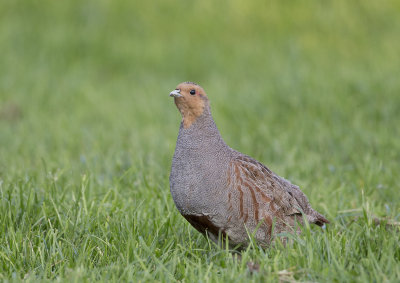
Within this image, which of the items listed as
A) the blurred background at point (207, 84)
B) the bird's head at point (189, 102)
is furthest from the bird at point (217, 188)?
the blurred background at point (207, 84)

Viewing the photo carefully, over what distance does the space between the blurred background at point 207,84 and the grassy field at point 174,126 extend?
3cm

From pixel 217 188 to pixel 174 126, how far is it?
→ 13.0 feet

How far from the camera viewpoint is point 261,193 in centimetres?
383

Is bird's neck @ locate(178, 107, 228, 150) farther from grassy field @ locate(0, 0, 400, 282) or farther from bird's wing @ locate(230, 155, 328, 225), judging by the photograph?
grassy field @ locate(0, 0, 400, 282)

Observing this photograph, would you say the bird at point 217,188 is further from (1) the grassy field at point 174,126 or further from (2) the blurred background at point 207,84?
(2) the blurred background at point 207,84

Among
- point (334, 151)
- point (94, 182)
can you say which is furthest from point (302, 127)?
point (94, 182)

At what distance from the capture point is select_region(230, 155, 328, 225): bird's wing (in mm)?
3740

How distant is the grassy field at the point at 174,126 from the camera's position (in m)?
3.49

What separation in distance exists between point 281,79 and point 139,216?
4.48 metres

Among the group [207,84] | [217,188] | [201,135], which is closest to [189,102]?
[201,135]

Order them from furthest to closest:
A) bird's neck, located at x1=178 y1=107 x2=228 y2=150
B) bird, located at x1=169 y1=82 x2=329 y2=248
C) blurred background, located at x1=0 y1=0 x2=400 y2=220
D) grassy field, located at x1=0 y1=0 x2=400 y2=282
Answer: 1. blurred background, located at x1=0 y1=0 x2=400 y2=220
2. bird's neck, located at x1=178 y1=107 x2=228 y2=150
3. bird, located at x1=169 y1=82 x2=329 y2=248
4. grassy field, located at x1=0 y1=0 x2=400 y2=282

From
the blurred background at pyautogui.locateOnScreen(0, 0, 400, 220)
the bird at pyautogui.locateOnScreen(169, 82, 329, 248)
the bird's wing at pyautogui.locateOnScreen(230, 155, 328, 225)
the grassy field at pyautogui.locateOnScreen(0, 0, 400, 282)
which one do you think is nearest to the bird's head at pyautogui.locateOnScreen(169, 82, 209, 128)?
the bird at pyautogui.locateOnScreen(169, 82, 329, 248)

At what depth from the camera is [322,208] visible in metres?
4.72

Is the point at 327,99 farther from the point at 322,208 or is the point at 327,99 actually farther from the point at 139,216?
the point at 139,216
